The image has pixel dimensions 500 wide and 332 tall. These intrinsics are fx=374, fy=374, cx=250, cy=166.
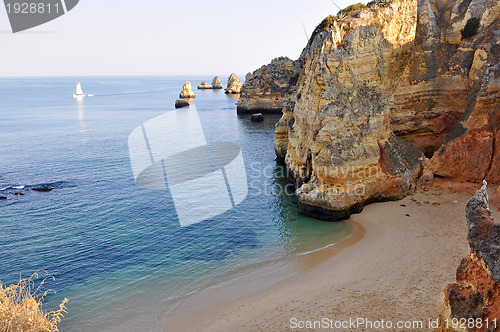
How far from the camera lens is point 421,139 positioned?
34531mm

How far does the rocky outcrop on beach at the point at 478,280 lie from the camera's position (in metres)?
10.7

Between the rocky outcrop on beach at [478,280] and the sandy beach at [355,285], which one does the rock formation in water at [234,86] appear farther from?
the rocky outcrop on beach at [478,280]

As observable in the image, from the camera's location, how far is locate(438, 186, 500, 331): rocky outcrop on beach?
10.7m

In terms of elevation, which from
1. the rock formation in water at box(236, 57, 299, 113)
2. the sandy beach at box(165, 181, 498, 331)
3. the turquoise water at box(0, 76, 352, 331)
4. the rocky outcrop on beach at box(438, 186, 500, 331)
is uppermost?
the rock formation in water at box(236, 57, 299, 113)

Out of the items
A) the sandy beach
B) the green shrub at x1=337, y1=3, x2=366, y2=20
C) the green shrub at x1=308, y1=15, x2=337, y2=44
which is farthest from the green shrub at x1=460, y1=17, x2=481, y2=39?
the sandy beach

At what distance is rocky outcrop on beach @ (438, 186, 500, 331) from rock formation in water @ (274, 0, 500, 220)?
49.8 feet

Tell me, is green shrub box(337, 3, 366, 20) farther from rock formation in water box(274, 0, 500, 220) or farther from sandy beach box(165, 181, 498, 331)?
sandy beach box(165, 181, 498, 331)

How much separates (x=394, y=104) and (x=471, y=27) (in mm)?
8911

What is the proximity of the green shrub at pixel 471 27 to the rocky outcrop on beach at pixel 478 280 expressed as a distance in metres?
26.5

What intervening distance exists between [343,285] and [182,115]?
3175 inches

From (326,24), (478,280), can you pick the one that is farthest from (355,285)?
(326,24)

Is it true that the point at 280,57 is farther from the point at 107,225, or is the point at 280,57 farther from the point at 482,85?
the point at 107,225

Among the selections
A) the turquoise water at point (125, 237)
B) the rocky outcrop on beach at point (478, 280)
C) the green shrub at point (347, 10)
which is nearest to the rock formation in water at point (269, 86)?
the turquoise water at point (125, 237)

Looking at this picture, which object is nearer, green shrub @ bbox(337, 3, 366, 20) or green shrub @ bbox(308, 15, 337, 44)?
green shrub @ bbox(308, 15, 337, 44)
